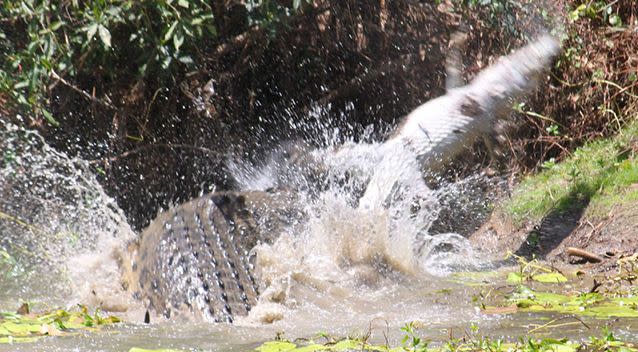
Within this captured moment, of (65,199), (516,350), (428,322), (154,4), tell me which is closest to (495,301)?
(428,322)

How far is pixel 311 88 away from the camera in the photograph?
27.5 ft

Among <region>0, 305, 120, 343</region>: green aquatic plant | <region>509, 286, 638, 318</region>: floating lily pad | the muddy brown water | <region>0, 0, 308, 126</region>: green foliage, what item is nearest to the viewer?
the muddy brown water

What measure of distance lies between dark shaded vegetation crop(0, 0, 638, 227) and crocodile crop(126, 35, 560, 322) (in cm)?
81

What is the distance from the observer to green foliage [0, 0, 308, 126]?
20.5 ft

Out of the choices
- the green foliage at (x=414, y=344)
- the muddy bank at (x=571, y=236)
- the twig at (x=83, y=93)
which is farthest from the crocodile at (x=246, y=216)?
the twig at (x=83, y=93)

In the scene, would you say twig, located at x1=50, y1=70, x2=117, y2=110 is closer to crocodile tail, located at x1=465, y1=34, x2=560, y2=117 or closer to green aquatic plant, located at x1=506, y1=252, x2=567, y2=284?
crocodile tail, located at x1=465, y1=34, x2=560, y2=117

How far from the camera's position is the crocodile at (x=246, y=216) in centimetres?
448

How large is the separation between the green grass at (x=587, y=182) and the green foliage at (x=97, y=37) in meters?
2.28

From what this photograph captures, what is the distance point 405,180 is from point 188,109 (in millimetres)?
2298

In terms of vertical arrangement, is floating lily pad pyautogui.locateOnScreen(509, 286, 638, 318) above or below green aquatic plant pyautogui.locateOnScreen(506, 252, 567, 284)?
below

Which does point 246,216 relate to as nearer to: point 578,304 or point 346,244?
point 346,244

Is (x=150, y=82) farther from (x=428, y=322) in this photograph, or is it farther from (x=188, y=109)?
(x=428, y=322)

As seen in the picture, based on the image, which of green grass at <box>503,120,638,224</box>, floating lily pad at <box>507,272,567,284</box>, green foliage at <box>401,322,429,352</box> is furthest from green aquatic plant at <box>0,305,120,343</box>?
green grass at <box>503,120,638,224</box>

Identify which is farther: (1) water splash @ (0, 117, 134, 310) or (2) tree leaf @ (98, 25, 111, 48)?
(2) tree leaf @ (98, 25, 111, 48)
